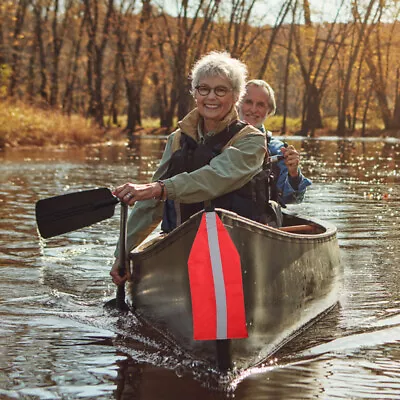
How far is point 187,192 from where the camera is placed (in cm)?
479

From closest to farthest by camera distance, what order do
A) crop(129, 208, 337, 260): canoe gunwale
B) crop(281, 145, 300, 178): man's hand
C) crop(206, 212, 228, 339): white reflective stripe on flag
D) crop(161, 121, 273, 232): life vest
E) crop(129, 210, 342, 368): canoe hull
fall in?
crop(206, 212, 228, 339): white reflective stripe on flag → crop(129, 208, 337, 260): canoe gunwale → crop(129, 210, 342, 368): canoe hull → crop(161, 121, 273, 232): life vest → crop(281, 145, 300, 178): man's hand

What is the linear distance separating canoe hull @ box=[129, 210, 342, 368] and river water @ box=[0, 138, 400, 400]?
114mm

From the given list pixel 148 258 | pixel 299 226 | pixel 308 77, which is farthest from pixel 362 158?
pixel 308 77

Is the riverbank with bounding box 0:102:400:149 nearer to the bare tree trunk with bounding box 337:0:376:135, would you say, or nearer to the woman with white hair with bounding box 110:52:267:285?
the bare tree trunk with bounding box 337:0:376:135

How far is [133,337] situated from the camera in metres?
5.51

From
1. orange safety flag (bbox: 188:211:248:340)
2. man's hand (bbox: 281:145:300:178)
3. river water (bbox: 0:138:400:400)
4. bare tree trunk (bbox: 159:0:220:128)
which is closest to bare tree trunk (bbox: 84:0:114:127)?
bare tree trunk (bbox: 159:0:220:128)

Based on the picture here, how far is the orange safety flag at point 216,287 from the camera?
4.32 metres

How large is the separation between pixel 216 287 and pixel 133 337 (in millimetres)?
1364

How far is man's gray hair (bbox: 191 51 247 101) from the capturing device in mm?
4992

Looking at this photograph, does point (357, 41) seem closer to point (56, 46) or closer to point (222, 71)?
point (56, 46)

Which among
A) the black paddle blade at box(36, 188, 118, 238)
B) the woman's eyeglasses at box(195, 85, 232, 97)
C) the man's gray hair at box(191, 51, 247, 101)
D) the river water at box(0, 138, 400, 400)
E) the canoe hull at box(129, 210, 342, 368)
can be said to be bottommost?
the river water at box(0, 138, 400, 400)

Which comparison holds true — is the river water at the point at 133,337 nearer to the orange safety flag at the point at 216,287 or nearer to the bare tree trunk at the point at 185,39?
the orange safety flag at the point at 216,287

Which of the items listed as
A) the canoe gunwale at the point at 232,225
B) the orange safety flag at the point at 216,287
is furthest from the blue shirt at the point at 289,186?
the orange safety flag at the point at 216,287

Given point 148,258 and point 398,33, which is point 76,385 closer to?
point 148,258
